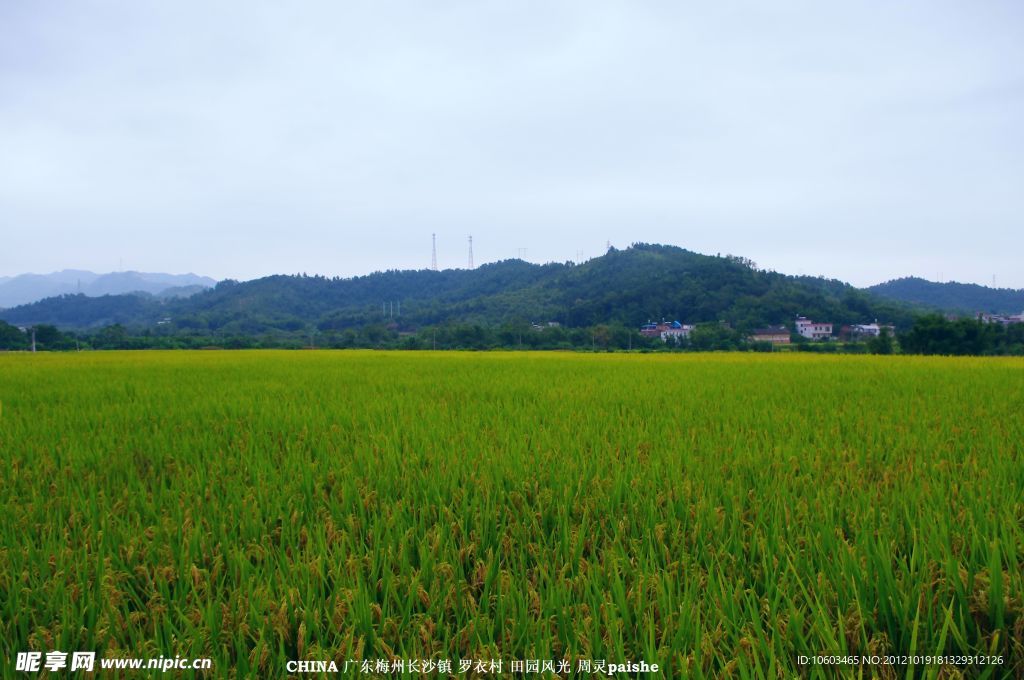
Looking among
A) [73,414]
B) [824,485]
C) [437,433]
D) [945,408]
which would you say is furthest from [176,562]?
[945,408]

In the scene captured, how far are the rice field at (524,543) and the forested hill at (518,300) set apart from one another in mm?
56925

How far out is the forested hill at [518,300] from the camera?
6162 cm

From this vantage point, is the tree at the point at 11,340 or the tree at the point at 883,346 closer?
the tree at the point at 883,346

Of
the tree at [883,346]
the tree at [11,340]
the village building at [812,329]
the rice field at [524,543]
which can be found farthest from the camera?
the village building at [812,329]

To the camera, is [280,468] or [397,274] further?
[397,274]

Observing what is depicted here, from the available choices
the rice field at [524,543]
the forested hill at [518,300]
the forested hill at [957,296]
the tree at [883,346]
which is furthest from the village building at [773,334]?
the rice field at [524,543]

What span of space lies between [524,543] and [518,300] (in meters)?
79.9

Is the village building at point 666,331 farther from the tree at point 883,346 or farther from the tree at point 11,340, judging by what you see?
the tree at point 11,340

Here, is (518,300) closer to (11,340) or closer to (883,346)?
(883,346)

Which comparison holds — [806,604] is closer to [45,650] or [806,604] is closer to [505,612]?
[505,612]

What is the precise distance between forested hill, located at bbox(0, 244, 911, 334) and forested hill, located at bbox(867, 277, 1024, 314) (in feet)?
61.5

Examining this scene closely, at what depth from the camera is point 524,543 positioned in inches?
70.9

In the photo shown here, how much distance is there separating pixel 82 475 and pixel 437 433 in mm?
2039

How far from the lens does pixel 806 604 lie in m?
1.38
